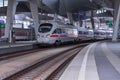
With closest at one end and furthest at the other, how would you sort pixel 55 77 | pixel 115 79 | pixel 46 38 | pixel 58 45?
pixel 115 79 → pixel 55 77 → pixel 46 38 → pixel 58 45

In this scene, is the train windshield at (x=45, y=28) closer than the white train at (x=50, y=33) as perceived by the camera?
No

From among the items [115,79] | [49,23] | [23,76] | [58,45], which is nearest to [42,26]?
[49,23]

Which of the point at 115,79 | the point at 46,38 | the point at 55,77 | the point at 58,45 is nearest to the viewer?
the point at 115,79

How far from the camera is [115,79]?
1249 cm

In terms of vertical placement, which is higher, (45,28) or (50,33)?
(45,28)

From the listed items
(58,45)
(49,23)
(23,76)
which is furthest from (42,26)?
(23,76)

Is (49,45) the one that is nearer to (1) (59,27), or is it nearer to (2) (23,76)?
(1) (59,27)

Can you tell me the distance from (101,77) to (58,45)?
32351mm

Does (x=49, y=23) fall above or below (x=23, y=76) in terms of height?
above

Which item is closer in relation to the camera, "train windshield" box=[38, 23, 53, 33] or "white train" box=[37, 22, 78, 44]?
"white train" box=[37, 22, 78, 44]

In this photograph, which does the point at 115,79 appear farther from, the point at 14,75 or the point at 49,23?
the point at 49,23

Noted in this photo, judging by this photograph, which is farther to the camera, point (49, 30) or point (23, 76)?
point (49, 30)

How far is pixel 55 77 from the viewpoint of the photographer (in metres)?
14.7

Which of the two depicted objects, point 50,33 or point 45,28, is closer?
point 50,33
